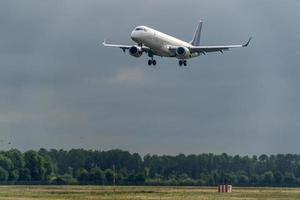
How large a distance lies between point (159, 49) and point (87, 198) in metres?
39.9

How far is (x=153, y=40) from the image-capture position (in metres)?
161

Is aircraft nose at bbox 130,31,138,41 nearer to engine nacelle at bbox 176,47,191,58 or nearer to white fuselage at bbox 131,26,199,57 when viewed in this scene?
white fuselage at bbox 131,26,199,57

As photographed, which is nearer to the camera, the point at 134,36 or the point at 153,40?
the point at 153,40

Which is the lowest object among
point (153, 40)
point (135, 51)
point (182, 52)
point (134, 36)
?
point (135, 51)

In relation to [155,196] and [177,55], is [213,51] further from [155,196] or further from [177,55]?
[155,196]

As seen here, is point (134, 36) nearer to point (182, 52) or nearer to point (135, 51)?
point (135, 51)

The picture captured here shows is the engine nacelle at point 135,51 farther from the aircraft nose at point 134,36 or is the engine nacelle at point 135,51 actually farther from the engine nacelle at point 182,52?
Answer: the engine nacelle at point 182,52

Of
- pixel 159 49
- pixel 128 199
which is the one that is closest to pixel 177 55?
pixel 159 49

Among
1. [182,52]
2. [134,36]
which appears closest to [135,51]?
[134,36]

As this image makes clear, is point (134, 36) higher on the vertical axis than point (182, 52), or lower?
higher

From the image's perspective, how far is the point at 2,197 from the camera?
12794cm

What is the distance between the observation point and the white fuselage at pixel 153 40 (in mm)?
160750

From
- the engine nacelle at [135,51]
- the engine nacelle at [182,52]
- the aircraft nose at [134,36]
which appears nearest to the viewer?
the engine nacelle at [135,51]

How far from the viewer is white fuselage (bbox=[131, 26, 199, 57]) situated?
160750 millimetres
